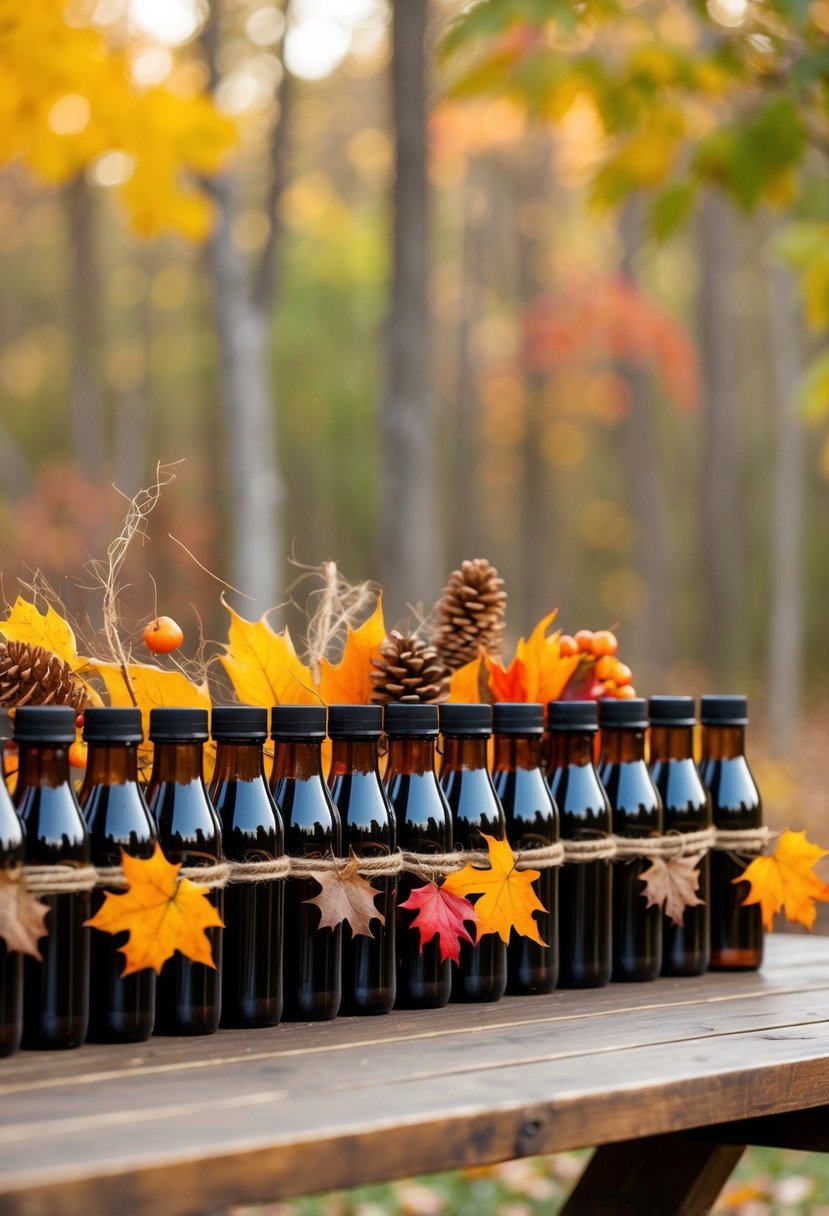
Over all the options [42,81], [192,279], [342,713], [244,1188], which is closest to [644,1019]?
[342,713]

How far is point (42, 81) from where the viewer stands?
4477 mm

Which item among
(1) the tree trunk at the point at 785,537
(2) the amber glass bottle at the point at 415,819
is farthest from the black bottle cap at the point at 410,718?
(1) the tree trunk at the point at 785,537

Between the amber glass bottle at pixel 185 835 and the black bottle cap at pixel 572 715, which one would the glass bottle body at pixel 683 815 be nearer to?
the black bottle cap at pixel 572 715

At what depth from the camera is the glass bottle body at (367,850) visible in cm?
172

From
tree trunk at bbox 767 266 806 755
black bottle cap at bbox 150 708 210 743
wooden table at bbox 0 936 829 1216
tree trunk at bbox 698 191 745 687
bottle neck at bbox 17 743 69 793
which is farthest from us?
tree trunk at bbox 698 191 745 687

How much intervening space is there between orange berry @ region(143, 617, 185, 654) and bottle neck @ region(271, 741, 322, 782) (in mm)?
264

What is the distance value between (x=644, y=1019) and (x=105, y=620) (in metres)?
0.79

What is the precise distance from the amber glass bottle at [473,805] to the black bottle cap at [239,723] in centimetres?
24

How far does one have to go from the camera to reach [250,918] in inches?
64.6

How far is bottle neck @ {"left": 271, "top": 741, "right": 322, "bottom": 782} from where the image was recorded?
1717 millimetres

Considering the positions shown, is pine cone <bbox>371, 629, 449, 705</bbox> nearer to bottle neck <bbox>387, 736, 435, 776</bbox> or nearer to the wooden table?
bottle neck <bbox>387, 736, 435, 776</bbox>

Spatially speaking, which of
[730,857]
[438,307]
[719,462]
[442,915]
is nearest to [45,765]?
[442,915]

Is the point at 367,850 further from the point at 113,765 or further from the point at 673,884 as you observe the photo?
the point at 673,884

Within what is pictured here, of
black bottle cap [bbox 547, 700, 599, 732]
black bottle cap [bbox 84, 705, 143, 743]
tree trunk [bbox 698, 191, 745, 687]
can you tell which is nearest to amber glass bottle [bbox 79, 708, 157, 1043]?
black bottle cap [bbox 84, 705, 143, 743]
